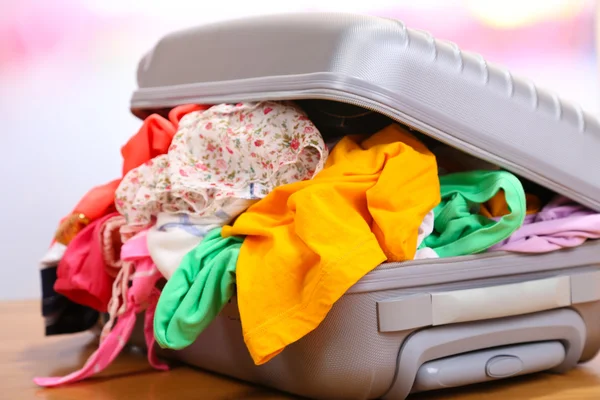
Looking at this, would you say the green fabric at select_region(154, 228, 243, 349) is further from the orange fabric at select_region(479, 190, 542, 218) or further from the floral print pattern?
the orange fabric at select_region(479, 190, 542, 218)

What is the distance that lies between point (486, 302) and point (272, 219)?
35 centimetres

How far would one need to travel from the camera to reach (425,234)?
1234mm

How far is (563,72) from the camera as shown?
2.74m

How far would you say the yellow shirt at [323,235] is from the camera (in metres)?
1.08

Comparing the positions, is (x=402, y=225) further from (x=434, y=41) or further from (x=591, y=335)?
(x=591, y=335)

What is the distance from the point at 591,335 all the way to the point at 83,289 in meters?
0.93

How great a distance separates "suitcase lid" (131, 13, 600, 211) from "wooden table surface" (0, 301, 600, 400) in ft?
1.00

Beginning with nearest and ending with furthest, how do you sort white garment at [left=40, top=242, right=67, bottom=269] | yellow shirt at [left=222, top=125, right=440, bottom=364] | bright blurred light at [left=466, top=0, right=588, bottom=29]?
yellow shirt at [left=222, top=125, right=440, bottom=364], white garment at [left=40, top=242, right=67, bottom=269], bright blurred light at [left=466, top=0, right=588, bottom=29]

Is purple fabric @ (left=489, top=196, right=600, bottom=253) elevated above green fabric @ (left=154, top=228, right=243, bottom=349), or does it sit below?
above

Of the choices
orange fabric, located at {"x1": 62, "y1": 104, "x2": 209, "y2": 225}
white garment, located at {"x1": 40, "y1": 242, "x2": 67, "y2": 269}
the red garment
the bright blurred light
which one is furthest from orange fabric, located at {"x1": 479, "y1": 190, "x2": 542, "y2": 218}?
the bright blurred light

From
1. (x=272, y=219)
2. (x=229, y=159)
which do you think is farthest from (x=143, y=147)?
(x=272, y=219)

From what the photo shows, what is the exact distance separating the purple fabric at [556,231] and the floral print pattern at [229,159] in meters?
0.35

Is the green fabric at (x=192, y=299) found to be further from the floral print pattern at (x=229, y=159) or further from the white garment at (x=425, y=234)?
the white garment at (x=425, y=234)

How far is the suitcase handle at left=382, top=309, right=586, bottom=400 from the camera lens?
3.85 feet
